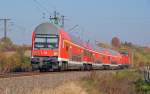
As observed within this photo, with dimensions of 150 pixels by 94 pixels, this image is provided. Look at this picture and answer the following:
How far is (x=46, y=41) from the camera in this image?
118ft

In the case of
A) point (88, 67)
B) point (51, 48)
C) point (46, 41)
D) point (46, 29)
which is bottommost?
point (88, 67)

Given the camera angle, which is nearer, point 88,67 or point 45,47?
point 45,47

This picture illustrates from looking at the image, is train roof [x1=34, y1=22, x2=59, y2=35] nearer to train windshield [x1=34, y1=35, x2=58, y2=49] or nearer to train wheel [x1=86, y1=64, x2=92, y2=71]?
train windshield [x1=34, y1=35, x2=58, y2=49]

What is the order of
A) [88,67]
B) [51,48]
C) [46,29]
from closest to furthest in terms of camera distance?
[51,48]
[46,29]
[88,67]

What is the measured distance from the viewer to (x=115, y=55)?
235 feet

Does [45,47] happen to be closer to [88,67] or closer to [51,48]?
[51,48]

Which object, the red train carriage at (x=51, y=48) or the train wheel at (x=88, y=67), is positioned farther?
the train wheel at (x=88, y=67)

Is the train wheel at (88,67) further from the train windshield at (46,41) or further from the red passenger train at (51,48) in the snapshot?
the train windshield at (46,41)

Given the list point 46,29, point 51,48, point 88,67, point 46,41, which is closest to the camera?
point 51,48

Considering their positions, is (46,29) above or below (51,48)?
above

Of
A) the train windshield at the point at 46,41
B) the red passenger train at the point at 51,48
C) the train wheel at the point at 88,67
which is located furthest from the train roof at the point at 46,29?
the train wheel at the point at 88,67

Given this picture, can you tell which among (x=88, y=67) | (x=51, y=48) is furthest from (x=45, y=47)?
(x=88, y=67)

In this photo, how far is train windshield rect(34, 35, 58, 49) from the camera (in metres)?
35.8

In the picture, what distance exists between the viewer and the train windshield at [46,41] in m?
35.8
